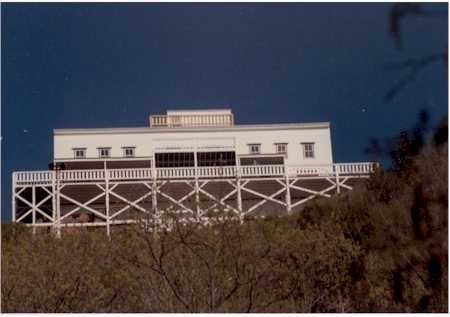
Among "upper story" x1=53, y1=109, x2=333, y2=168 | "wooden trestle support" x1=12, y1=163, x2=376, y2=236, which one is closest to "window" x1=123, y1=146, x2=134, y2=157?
"upper story" x1=53, y1=109, x2=333, y2=168

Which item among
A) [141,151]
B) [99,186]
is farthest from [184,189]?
[141,151]

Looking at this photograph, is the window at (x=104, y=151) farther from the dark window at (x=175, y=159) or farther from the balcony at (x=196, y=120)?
the balcony at (x=196, y=120)

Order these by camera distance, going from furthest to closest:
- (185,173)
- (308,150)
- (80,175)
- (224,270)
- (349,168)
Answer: (308,150)
(349,168)
(185,173)
(80,175)
(224,270)

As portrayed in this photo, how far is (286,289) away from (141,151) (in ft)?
71.2

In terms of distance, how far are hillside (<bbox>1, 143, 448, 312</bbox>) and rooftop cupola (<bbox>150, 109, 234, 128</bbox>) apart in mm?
22588

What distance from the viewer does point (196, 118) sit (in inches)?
1374

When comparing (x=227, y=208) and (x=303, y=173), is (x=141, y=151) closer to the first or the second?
(x=303, y=173)

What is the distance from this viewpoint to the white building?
85.6ft

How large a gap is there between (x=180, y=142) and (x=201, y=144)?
939 mm

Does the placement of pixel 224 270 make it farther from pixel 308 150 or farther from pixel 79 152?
pixel 308 150

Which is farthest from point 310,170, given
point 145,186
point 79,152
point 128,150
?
point 79,152

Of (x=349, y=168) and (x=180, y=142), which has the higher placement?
(x=180, y=142)

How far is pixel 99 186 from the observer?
2645 centimetres

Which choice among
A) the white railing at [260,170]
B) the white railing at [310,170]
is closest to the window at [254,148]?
the white railing at [310,170]
